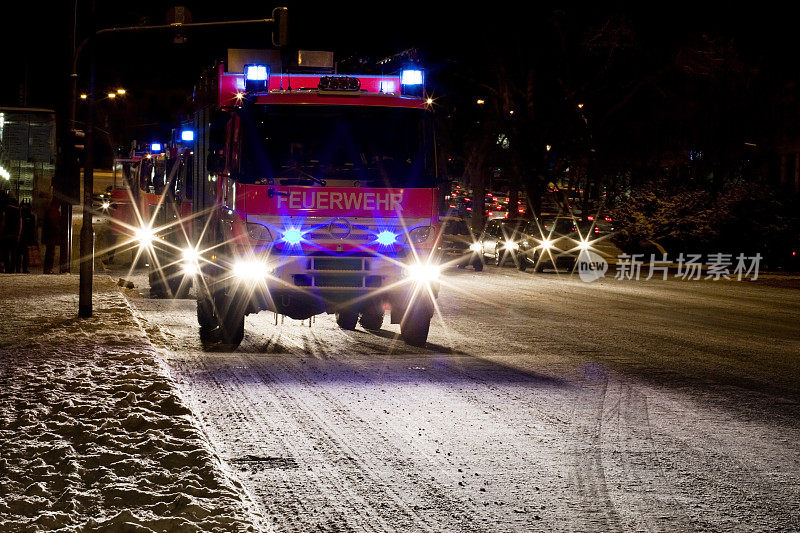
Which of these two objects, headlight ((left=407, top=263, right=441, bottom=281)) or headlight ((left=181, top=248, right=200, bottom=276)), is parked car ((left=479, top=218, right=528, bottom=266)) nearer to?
headlight ((left=181, top=248, right=200, bottom=276))

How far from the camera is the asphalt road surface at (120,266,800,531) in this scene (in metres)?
5.89

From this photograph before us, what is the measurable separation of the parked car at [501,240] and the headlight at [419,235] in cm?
2124

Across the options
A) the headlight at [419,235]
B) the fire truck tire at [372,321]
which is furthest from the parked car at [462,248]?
the headlight at [419,235]

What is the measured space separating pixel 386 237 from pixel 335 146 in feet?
4.08

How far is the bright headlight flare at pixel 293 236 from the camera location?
11820 mm

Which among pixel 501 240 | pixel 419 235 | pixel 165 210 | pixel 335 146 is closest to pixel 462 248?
pixel 501 240

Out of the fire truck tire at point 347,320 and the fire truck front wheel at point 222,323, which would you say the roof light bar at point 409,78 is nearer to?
the fire truck front wheel at point 222,323

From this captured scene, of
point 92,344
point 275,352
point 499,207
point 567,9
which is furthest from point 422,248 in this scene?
point 499,207

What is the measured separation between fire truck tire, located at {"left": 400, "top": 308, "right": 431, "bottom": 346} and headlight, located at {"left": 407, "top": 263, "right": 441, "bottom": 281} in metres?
0.54

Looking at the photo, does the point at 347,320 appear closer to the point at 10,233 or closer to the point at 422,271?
the point at 422,271

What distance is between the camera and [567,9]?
4459cm

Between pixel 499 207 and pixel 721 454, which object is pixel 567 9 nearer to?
pixel 499 207

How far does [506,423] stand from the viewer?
8258mm

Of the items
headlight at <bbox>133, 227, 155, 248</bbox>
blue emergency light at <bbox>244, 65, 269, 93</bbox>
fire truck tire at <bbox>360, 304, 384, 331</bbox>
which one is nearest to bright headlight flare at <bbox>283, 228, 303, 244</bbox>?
blue emergency light at <bbox>244, 65, 269, 93</bbox>
